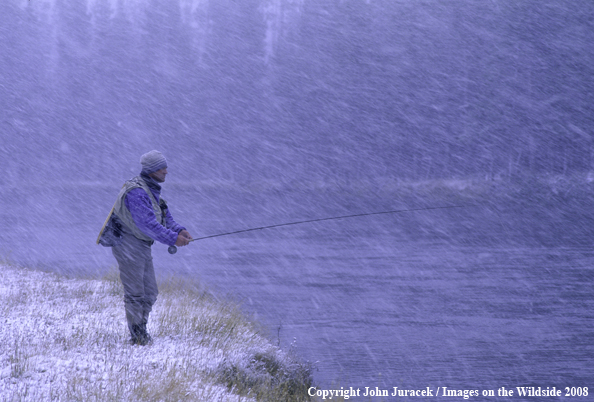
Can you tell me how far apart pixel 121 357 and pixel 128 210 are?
1360 millimetres

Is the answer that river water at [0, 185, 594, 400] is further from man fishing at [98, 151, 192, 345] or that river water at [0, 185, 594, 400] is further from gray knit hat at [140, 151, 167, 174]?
gray knit hat at [140, 151, 167, 174]

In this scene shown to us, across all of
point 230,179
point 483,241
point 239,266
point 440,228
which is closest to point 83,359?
point 239,266

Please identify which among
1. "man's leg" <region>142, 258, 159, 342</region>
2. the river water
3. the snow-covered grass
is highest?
"man's leg" <region>142, 258, 159, 342</region>

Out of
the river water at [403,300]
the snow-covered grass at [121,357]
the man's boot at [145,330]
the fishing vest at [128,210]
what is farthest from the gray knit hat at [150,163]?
the river water at [403,300]

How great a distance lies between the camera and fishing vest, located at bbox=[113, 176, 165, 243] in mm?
5109

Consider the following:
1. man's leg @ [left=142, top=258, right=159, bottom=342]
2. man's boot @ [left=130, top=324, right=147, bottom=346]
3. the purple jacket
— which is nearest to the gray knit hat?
the purple jacket

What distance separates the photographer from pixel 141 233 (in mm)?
5246

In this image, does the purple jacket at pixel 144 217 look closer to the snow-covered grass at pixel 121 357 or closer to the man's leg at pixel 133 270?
the man's leg at pixel 133 270

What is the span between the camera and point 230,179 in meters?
156

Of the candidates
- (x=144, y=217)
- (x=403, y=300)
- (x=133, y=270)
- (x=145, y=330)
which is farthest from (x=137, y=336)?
(x=403, y=300)

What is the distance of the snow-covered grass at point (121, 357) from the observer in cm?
461

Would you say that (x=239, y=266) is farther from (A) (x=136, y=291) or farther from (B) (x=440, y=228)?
(B) (x=440, y=228)

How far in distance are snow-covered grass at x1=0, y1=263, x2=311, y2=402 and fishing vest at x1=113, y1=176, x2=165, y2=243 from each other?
1142 mm

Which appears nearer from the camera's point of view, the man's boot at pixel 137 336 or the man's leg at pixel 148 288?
the man's leg at pixel 148 288
